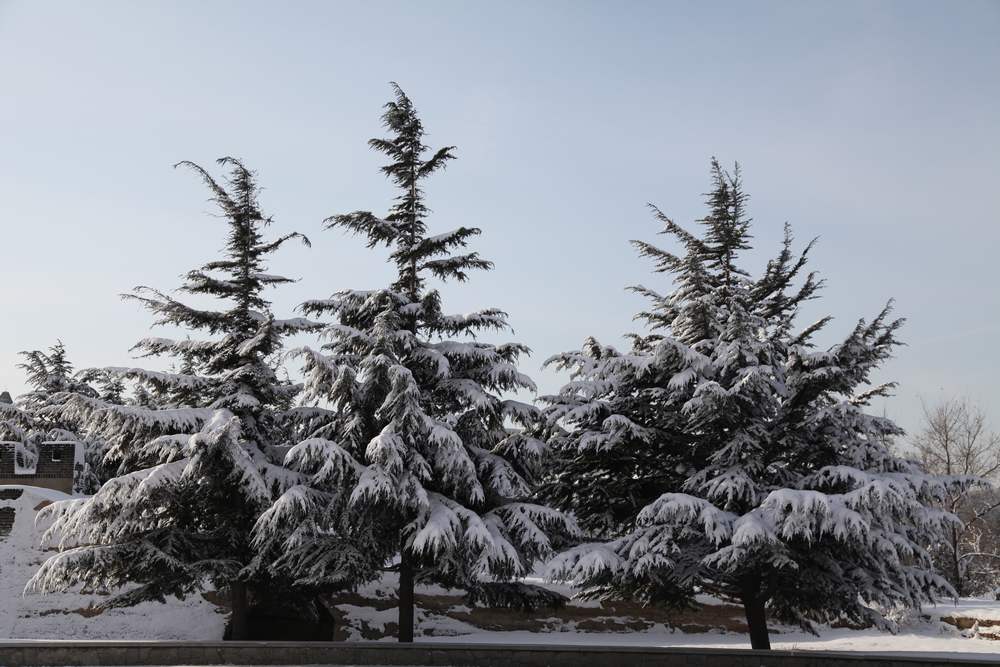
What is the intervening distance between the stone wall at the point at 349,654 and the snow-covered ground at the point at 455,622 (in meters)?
5.23

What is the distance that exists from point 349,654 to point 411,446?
12.6ft

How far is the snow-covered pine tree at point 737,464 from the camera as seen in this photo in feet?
46.3

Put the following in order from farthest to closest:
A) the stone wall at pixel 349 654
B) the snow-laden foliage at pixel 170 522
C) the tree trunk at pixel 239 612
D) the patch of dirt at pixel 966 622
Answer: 1. the patch of dirt at pixel 966 622
2. the tree trunk at pixel 239 612
3. the snow-laden foliage at pixel 170 522
4. the stone wall at pixel 349 654

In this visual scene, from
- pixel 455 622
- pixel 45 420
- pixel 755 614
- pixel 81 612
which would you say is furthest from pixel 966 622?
pixel 45 420

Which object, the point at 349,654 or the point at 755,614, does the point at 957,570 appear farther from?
the point at 349,654

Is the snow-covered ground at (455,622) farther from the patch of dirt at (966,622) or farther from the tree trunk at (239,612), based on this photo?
the tree trunk at (239,612)

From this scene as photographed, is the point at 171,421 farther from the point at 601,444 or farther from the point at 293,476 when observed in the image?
the point at 601,444

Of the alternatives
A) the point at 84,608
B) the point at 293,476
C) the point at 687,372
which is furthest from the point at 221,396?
the point at 687,372

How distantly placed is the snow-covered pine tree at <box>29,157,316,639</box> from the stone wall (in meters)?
1.29

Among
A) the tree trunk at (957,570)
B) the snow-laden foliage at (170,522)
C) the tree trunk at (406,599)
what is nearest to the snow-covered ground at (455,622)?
the tree trunk at (406,599)

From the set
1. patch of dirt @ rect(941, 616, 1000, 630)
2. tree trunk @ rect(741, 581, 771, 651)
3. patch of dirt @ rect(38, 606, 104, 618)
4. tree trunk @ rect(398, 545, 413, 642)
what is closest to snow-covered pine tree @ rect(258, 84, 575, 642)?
tree trunk @ rect(398, 545, 413, 642)

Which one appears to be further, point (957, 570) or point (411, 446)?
point (957, 570)

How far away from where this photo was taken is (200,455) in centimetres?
1485

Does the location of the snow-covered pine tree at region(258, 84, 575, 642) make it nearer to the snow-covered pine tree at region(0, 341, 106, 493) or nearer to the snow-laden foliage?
the snow-laden foliage
